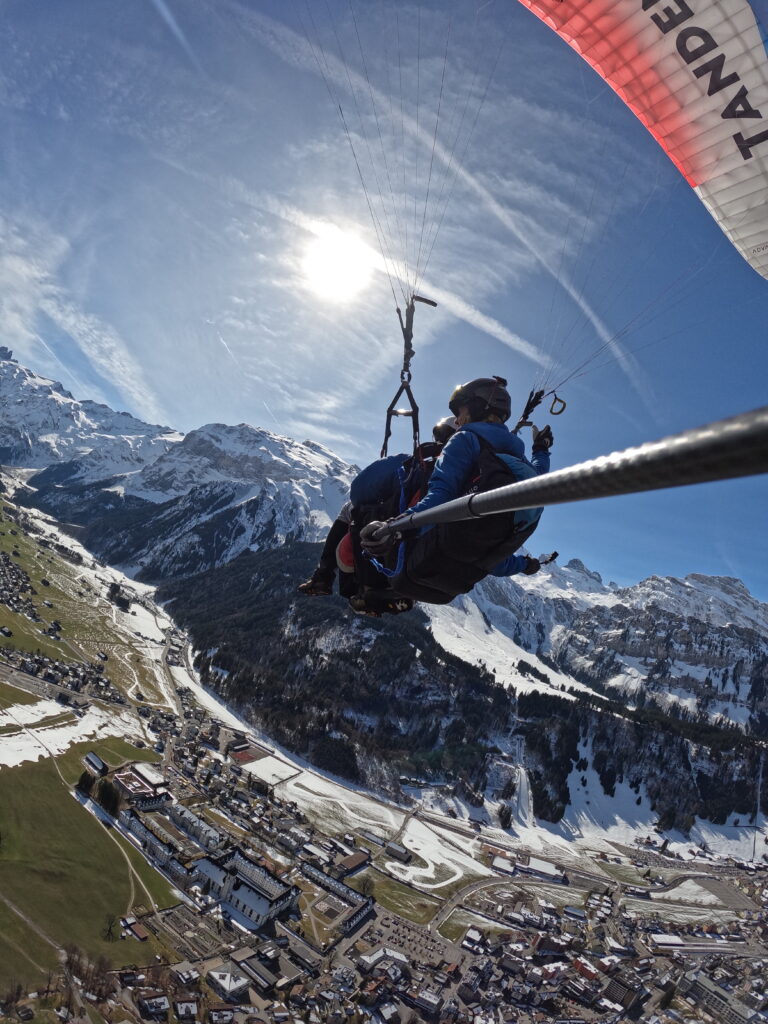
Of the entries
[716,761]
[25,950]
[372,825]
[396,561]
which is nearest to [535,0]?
[396,561]

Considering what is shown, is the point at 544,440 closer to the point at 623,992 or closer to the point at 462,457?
the point at 462,457

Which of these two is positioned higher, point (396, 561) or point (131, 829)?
point (396, 561)

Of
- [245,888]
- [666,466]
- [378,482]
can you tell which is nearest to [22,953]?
[245,888]

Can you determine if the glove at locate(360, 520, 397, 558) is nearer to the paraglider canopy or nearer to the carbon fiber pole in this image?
the carbon fiber pole

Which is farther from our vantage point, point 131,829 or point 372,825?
point 372,825

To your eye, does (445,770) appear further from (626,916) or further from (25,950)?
(25,950)

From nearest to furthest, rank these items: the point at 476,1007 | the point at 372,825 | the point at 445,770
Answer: the point at 476,1007 → the point at 372,825 → the point at 445,770

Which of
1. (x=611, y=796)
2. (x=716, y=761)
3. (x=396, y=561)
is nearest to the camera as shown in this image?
(x=396, y=561)
